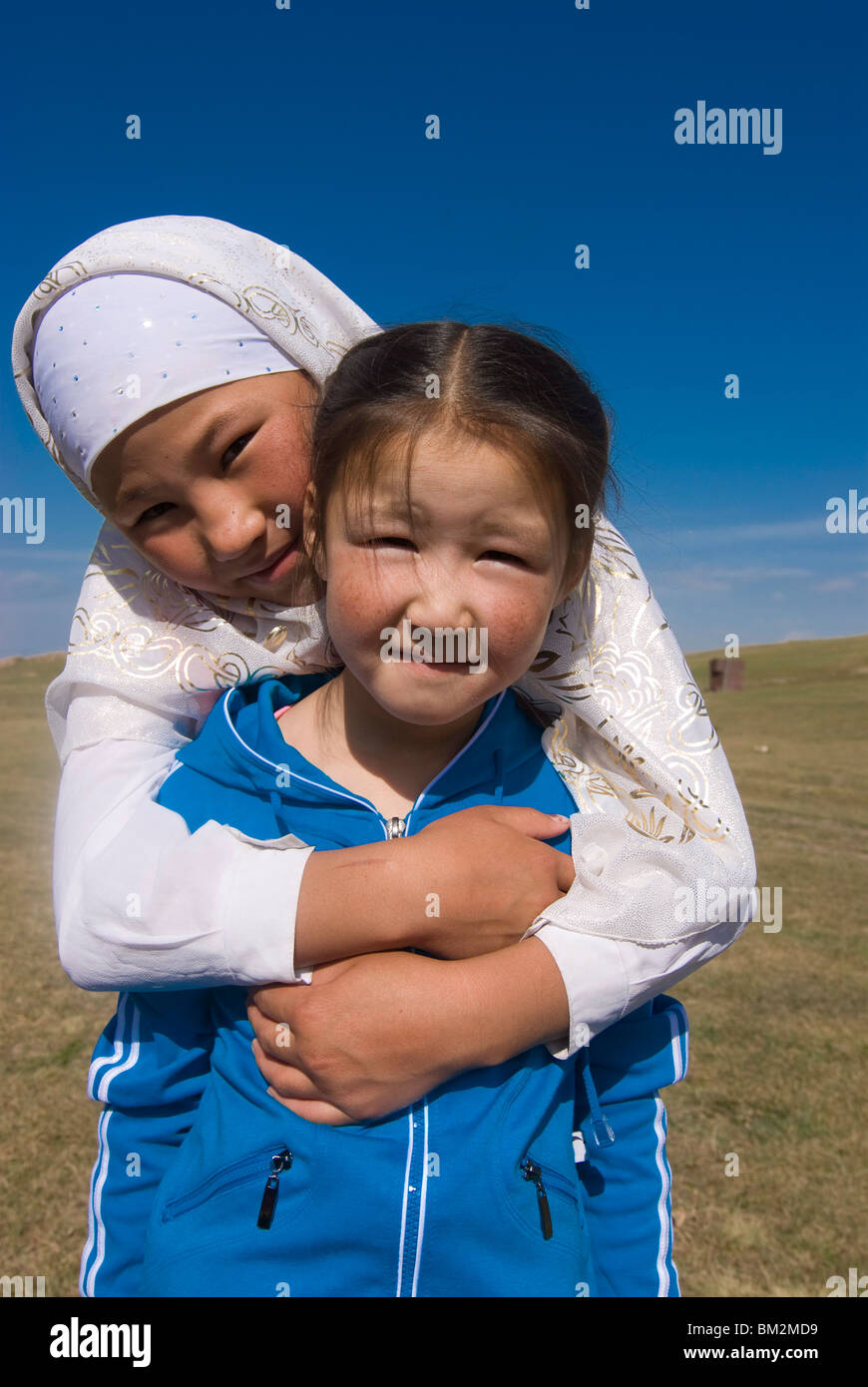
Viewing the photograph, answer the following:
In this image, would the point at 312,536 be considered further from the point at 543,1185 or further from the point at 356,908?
the point at 543,1185

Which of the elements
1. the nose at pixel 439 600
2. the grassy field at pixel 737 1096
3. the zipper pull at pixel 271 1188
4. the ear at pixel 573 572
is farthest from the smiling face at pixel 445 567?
the grassy field at pixel 737 1096

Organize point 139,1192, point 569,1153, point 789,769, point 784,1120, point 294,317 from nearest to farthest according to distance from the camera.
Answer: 1. point 569,1153
2. point 139,1192
3. point 294,317
4. point 784,1120
5. point 789,769

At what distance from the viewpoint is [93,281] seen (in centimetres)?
177

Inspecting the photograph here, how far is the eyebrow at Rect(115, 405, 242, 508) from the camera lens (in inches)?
64.2

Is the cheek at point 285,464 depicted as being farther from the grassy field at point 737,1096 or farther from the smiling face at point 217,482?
the grassy field at point 737,1096

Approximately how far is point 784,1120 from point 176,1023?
3.44 m

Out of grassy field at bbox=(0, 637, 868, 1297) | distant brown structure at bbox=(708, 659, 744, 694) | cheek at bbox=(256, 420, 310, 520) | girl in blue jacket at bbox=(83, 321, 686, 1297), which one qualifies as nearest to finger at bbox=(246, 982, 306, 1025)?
girl in blue jacket at bbox=(83, 321, 686, 1297)

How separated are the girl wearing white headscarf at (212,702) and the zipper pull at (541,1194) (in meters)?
0.18

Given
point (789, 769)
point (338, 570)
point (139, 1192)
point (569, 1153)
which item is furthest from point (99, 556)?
point (789, 769)

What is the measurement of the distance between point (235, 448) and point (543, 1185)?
1271mm

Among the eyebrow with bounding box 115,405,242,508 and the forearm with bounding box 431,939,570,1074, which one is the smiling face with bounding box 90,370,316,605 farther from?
the forearm with bounding box 431,939,570,1074

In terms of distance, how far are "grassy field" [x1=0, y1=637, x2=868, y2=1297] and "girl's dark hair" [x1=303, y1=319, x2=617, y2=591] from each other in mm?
2812

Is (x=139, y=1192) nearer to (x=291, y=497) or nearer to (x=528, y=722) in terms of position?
(x=528, y=722)

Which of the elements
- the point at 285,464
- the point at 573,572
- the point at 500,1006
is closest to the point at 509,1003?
the point at 500,1006
